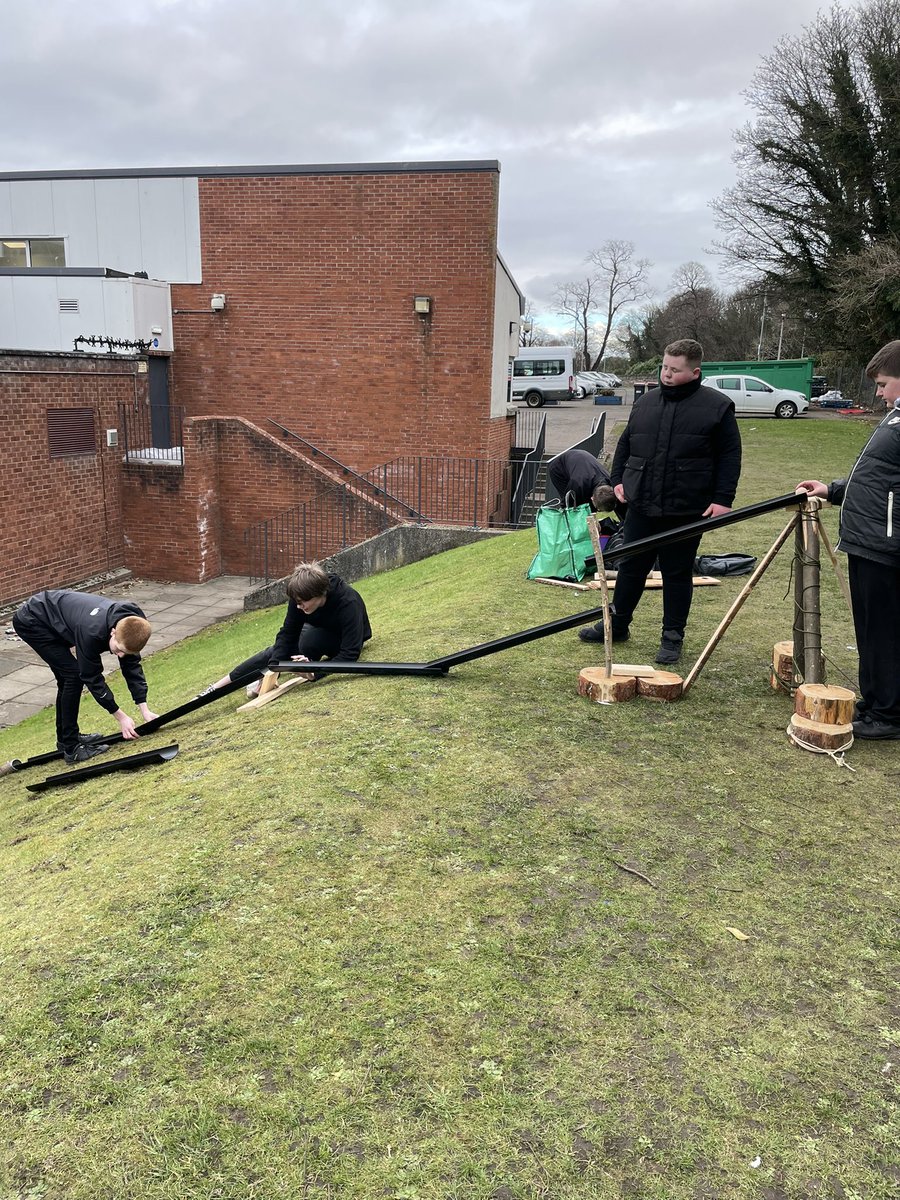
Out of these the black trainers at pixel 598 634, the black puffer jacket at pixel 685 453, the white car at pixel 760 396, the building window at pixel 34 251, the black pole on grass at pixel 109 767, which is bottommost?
A: the black pole on grass at pixel 109 767

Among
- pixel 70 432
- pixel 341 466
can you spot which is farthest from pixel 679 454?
pixel 341 466

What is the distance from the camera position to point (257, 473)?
17.2 m

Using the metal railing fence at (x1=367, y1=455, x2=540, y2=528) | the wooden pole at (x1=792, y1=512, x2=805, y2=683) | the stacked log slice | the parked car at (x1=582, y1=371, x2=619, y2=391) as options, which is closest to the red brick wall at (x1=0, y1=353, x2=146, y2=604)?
the metal railing fence at (x1=367, y1=455, x2=540, y2=528)

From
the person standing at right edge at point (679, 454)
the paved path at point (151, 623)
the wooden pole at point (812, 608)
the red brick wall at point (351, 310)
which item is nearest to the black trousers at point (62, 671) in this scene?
the paved path at point (151, 623)

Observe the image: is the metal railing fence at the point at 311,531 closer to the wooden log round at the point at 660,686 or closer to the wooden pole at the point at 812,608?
the wooden log round at the point at 660,686

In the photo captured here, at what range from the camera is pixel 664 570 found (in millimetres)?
5203

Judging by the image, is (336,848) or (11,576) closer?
(336,848)

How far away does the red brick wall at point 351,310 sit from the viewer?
1681cm

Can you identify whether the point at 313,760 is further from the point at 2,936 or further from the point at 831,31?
the point at 831,31

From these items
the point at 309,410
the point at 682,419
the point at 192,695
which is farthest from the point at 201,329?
the point at 682,419

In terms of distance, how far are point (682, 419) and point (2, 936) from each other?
4.08 m

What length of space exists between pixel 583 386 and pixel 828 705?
149 feet

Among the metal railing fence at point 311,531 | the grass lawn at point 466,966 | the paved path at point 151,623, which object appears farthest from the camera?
the metal railing fence at point 311,531

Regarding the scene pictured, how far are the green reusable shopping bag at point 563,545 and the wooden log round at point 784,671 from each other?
3184 millimetres
